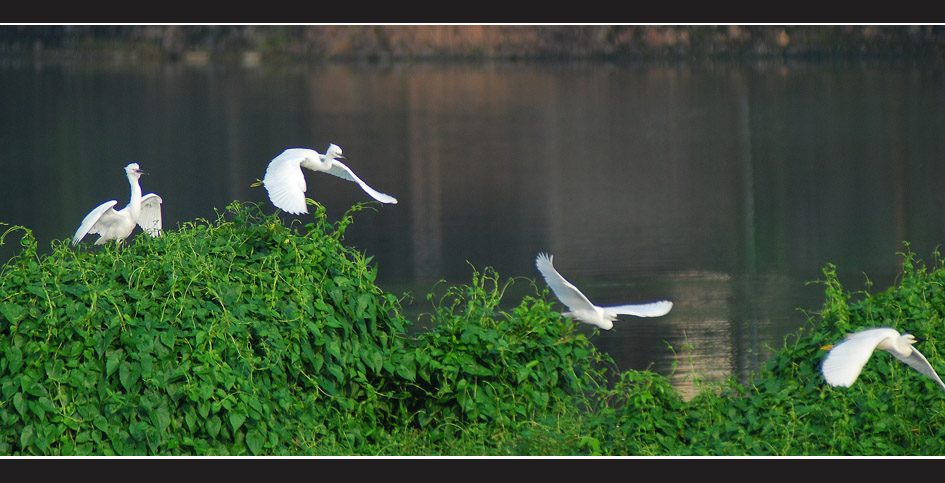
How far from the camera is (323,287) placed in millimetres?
4773

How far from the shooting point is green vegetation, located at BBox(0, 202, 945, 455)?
4.23 meters

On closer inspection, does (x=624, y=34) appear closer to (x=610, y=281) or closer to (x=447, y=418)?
(x=610, y=281)

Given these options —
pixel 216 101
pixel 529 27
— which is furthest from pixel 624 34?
pixel 216 101

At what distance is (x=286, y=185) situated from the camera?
4.79 m

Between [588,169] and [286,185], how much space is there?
10.9 metres

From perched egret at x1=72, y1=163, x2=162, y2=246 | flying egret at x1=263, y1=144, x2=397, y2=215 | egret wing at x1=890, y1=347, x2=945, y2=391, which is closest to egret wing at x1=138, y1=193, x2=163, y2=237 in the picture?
perched egret at x1=72, y1=163, x2=162, y2=246

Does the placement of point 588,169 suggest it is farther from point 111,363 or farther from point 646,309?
point 111,363

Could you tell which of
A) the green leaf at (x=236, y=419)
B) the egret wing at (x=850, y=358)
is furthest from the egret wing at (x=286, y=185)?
the egret wing at (x=850, y=358)

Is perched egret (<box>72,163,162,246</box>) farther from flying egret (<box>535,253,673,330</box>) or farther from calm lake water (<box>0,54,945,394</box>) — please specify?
calm lake water (<box>0,54,945,394</box>)

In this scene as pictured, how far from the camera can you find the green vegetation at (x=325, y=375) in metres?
4.23

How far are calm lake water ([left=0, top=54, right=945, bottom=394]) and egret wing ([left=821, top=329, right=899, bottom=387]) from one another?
3.70 feet

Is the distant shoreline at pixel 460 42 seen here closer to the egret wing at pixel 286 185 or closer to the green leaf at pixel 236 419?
the egret wing at pixel 286 185

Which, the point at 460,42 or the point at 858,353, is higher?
the point at 460,42

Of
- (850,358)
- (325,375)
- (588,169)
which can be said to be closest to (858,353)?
(850,358)
